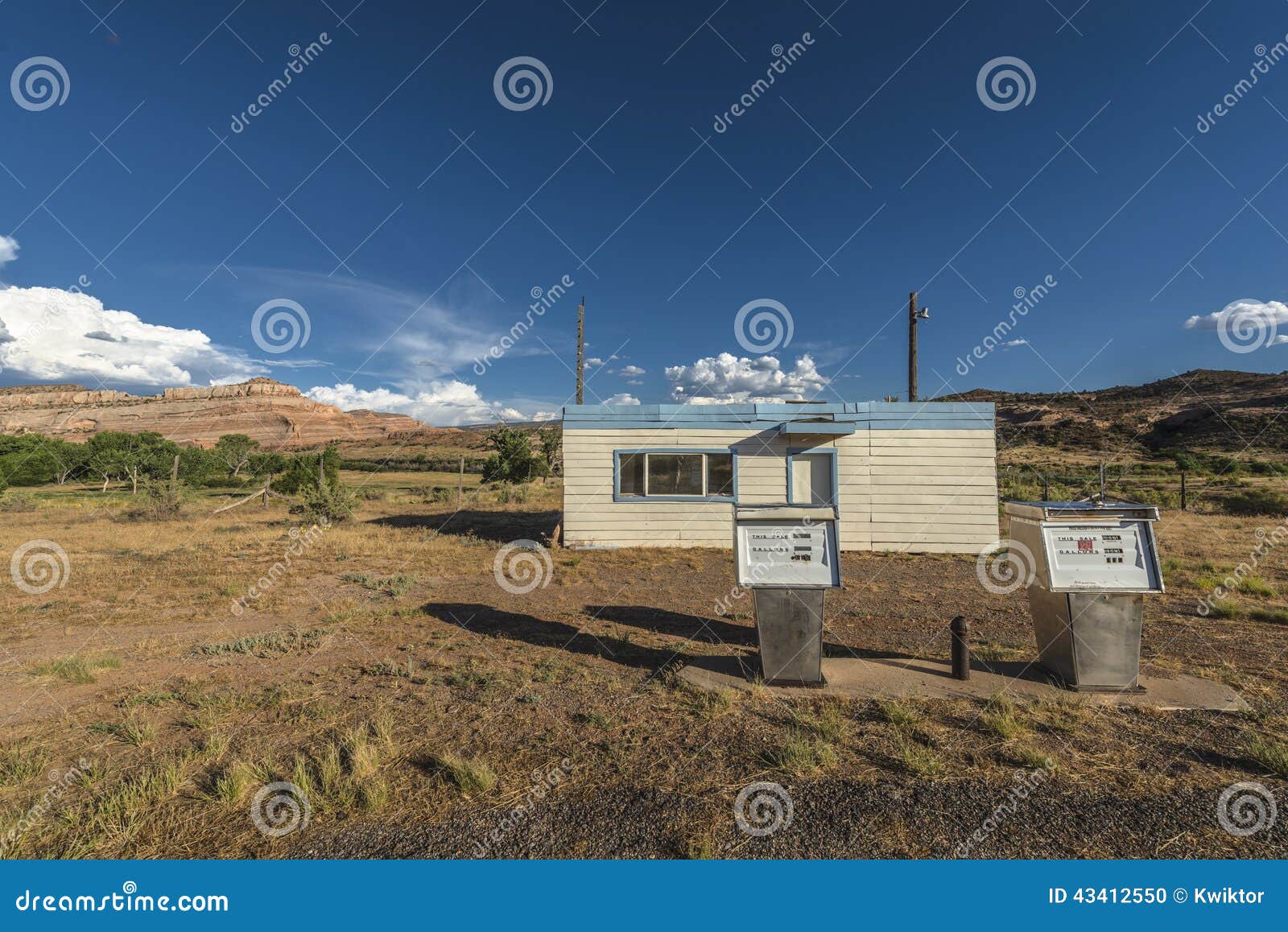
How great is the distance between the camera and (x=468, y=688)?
4848 mm

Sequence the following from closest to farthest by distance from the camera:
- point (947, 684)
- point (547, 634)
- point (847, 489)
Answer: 1. point (947, 684)
2. point (547, 634)
3. point (847, 489)

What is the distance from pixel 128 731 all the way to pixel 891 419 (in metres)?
11.8

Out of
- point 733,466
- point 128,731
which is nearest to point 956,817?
point 128,731

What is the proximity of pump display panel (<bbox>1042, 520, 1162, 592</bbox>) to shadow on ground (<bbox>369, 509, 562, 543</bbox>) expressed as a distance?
9.39 metres

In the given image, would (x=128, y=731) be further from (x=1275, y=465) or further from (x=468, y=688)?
(x=1275, y=465)

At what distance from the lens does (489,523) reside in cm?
1555

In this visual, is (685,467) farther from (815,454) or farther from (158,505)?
(158,505)

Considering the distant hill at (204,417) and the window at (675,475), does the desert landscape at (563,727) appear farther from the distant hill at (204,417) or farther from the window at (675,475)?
the distant hill at (204,417)

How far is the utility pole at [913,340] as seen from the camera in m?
13.6

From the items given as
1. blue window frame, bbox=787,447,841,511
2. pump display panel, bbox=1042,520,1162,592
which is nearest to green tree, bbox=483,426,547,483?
blue window frame, bbox=787,447,841,511

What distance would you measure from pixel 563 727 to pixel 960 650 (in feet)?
11.2

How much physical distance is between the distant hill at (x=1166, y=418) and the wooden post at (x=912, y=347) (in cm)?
2646

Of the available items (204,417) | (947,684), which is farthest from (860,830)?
(204,417)

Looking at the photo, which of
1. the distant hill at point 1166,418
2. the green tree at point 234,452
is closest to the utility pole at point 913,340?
the distant hill at point 1166,418
